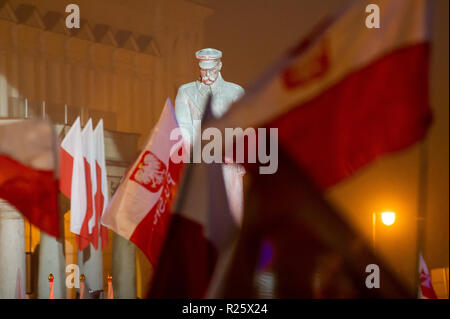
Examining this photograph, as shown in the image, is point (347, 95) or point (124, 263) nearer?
point (347, 95)

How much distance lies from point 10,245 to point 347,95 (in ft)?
35.9

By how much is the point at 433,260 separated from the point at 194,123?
24.9ft

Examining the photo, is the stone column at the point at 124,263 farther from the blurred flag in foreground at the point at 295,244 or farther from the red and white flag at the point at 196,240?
the blurred flag in foreground at the point at 295,244

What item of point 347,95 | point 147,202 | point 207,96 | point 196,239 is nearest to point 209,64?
point 207,96

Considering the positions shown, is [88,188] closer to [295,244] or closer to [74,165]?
[74,165]

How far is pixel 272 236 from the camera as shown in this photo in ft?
15.8

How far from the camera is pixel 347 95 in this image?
5.30 m

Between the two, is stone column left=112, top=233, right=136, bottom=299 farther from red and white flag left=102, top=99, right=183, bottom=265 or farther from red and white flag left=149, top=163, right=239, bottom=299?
red and white flag left=149, top=163, right=239, bottom=299

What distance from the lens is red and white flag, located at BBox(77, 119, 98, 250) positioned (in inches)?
440

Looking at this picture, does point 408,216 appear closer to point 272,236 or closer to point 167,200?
point 167,200

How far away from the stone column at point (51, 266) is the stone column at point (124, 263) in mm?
1057

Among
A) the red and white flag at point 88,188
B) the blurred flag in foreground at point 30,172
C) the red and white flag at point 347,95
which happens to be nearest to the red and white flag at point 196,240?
the red and white flag at point 347,95

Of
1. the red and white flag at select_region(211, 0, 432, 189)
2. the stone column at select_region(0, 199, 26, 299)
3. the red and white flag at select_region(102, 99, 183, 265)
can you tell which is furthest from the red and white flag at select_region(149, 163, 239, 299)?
the stone column at select_region(0, 199, 26, 299)
